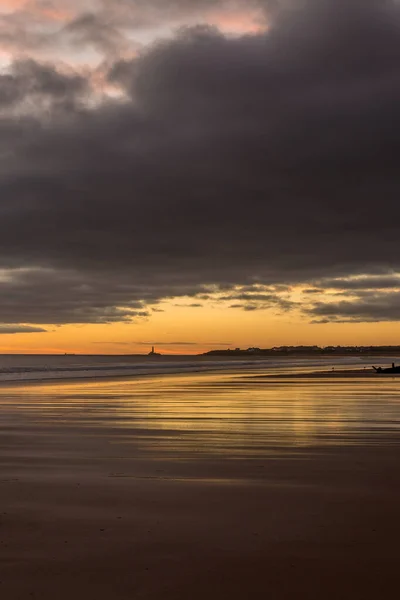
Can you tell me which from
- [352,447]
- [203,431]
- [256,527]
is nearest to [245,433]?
[203,431]

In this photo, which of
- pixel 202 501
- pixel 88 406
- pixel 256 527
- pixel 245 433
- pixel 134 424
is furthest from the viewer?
pixel 88 406

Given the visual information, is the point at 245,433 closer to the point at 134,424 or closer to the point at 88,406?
the point at 134,424

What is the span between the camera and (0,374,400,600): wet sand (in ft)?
22.9

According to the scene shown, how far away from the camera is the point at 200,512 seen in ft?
31.9

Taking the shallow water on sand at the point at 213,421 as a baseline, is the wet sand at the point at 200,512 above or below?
below

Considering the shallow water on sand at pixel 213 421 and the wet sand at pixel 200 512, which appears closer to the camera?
the wet sand at pixel 200 512

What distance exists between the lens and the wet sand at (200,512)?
6.99 m

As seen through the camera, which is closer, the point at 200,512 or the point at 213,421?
the point at 200,512

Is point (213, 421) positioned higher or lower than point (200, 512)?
higher

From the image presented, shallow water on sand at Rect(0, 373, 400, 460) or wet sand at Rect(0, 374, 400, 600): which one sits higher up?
shallow water on sand at Rect(0, 373, 400, 460)

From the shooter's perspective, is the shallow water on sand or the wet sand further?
the shallow water on sand

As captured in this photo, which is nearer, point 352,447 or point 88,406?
point 352,447

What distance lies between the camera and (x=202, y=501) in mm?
10438

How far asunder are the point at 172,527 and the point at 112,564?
5.21ft
